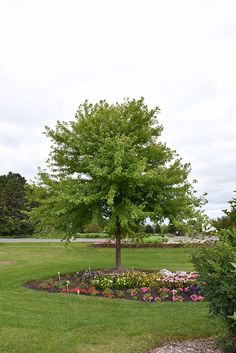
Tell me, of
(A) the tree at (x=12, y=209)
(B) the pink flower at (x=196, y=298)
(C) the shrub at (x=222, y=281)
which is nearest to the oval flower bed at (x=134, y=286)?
(B) the pink flower at (x=196, y=298)

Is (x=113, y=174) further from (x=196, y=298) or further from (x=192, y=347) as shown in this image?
(x=192, y=347)

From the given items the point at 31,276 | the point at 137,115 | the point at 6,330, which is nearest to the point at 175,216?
the point at 137,115

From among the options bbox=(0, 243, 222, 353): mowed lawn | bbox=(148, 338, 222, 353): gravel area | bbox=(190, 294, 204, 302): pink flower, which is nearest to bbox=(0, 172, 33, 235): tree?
bbox=(0, 243, 222, 353): mowed lawn

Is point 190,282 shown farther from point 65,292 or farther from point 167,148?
point 167,148

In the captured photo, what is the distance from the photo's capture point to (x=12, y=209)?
46.8 meters

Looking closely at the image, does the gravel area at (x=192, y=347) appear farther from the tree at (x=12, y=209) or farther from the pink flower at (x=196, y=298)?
the tree at (x=12, y=209)

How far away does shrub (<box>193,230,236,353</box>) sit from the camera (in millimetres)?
5164

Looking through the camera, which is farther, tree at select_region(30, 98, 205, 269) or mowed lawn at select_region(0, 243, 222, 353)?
tree at select_region(30, 98, 205, 269)

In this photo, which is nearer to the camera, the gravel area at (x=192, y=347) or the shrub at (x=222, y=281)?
the shrub at (x=222, y=281)

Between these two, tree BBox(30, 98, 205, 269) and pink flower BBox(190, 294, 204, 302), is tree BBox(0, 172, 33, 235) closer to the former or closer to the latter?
tree BBox(30, 98, 205, 269)

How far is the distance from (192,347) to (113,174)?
6.41m

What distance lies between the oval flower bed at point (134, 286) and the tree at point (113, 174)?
1.65 m

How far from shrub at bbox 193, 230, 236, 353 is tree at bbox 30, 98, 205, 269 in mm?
5963

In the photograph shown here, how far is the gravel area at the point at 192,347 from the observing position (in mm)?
5871
